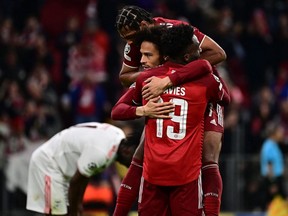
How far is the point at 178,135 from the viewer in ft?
30.1

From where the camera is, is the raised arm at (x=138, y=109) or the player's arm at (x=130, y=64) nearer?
the raised arm at (x=138, y=109)

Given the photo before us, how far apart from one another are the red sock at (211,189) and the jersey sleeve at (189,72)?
2.66ft

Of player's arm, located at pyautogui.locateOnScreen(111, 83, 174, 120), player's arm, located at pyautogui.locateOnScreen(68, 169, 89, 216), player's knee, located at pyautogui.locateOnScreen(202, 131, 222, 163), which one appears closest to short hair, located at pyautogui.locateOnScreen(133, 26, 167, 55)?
player's arm, located at pyautogui.locateOnScreen(111, 83, 174, 120)

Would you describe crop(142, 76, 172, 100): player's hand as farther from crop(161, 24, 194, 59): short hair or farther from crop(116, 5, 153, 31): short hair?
crop(116, 5, 153, 31): short hair

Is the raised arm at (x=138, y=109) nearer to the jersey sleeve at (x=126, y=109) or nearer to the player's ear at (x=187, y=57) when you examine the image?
the jersey sleeve at (x=126, y=109)

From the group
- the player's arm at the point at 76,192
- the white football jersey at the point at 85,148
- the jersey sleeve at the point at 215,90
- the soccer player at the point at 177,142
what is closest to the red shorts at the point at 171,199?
the soccer player at the point at 177,142

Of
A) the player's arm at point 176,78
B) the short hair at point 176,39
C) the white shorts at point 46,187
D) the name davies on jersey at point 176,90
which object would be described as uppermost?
the short hair at point 176,39

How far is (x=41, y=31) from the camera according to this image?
782 inches

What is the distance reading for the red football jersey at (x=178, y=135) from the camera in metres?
9.12

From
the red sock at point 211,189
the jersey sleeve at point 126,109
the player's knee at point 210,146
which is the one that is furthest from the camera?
the player's knee at point 210,146

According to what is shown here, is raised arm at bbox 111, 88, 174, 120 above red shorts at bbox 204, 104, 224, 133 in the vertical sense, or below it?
above

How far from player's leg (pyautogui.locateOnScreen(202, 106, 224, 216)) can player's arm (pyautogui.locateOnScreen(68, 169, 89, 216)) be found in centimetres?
202

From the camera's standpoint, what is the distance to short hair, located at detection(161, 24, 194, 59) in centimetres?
923

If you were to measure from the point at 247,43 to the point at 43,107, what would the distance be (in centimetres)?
480
